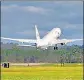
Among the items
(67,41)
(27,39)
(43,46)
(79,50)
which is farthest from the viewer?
(79,50)

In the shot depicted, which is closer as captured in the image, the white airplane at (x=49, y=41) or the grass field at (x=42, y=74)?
the grass field at (x=42, y=74)

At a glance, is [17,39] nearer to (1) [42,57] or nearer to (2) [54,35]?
(2) [54,35]

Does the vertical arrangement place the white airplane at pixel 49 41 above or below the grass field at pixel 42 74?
above

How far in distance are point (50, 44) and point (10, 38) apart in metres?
8.88

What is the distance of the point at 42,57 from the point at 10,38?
75229 mm

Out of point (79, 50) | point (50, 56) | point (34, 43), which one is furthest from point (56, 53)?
point (34, 43)

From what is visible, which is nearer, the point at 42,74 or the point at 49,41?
the point at 42,74

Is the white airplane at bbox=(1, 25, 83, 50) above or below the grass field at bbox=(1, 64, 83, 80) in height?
above

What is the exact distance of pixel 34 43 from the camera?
96.4 meters

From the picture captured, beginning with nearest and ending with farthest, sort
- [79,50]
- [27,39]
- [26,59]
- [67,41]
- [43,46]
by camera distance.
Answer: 1. [67,41]
2. [43,46]
3. [27,39]
4. [26,59]
5. [79,50]

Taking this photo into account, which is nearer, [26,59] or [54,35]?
[54,35]

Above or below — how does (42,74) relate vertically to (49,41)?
below

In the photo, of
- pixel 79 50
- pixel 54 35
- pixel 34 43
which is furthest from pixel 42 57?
pixel 34 43

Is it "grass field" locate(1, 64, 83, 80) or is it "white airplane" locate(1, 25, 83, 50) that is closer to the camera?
"grass field" locate(1, 64, 83, 80)
